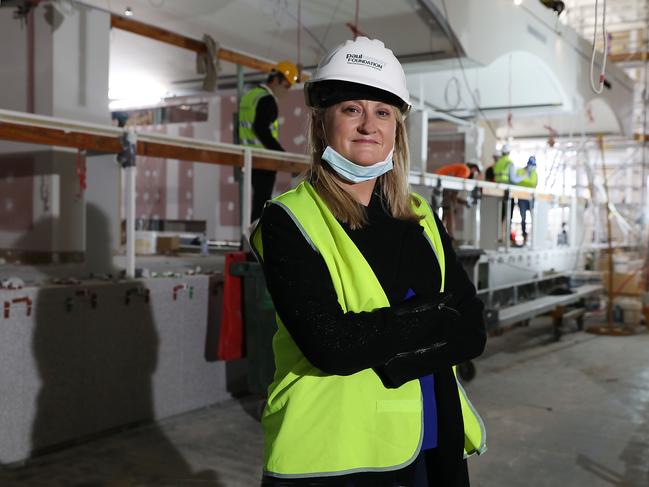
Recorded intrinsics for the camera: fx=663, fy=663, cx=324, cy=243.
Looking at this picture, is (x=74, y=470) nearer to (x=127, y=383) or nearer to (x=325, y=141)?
(x=127, y=383)

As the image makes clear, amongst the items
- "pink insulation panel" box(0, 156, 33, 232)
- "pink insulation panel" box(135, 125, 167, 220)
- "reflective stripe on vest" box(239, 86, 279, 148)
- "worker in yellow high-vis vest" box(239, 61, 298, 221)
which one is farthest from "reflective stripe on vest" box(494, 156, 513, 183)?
"pink insulation panel" box(135, 125, 167, 220)

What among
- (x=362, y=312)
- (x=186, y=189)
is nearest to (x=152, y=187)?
(x=186, y=189)

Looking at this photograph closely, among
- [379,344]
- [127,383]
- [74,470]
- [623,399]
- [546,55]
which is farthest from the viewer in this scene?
[546,55]

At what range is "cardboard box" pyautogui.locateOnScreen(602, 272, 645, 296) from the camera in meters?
10.6

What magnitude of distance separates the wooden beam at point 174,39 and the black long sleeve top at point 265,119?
0.59 meters

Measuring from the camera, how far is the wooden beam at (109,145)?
3.93m

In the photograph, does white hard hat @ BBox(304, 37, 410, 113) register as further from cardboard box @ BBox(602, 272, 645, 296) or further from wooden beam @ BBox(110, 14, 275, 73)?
cardboard box @ BBox(602, 272, 645, 296)

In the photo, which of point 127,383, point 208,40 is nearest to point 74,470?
point 127,383

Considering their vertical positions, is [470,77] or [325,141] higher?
[470,77]

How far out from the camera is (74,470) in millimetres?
3854

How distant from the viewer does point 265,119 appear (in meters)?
6.46

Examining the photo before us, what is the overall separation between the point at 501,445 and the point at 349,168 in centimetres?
353

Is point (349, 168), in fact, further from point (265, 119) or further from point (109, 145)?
point (265, 119)

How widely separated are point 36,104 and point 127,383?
12.6 ft
